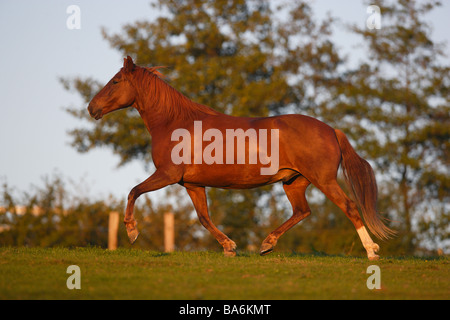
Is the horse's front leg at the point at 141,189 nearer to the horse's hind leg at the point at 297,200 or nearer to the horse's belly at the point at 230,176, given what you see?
the horse's belly at the point at 230,176

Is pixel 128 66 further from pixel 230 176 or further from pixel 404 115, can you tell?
pixel 404 115

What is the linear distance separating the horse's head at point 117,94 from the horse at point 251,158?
0.52 metres

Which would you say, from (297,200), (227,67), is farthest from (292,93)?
(297,200)

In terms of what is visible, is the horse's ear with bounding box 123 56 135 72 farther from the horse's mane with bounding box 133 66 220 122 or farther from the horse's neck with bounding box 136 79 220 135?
the horse's neck with bounding box 136 79 220 135

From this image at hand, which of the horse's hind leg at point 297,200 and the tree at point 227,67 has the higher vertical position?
the tree at point 227,67

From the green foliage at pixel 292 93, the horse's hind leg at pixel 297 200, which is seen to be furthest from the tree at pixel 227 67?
the horse's hind leg at pixel 297 200

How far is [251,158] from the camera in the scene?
27.9 feet

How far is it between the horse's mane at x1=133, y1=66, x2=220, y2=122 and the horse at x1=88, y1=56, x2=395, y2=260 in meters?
0.02

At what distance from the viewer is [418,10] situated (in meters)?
28.8

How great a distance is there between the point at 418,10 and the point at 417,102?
4.94m

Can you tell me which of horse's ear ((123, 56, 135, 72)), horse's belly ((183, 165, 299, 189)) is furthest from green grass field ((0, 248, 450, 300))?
horse's ear ((123, 56, 135, 72))

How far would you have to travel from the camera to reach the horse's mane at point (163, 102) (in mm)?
8883

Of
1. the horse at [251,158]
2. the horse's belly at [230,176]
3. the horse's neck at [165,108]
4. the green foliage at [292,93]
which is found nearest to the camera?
the horse at [251,158]
